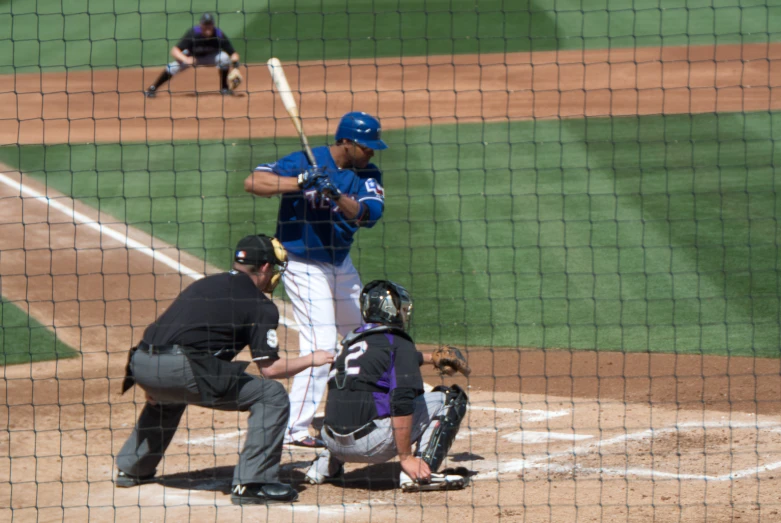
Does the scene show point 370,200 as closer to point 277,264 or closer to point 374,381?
point 277,264

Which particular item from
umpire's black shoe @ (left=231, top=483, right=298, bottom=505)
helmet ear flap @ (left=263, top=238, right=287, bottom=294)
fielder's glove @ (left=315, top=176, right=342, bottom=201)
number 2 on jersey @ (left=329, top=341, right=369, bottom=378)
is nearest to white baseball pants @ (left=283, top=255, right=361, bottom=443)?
fielder's glove @ (left=315, top=176, right=342, bottom=201)

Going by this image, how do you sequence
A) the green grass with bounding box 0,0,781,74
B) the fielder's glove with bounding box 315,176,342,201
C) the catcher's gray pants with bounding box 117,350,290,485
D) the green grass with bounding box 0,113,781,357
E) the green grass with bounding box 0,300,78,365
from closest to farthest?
1. the catcher's gray pants with bounding box 117,350,290,485
2. the fielder's glove with bounding box 315,176,342,201
3. the green grass with bounding box 0,300,78,365
4. the green grass with bounding box 0,113,781,357
5. the green grass with bounding box 0,0,781,74

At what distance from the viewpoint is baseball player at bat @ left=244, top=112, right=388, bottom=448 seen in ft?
20.4

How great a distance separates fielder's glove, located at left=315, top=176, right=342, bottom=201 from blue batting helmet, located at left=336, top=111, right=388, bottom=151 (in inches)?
13.9

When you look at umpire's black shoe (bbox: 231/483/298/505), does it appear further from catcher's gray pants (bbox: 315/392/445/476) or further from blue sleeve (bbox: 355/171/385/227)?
blue sleeve (bbox: 355/171/385/227)

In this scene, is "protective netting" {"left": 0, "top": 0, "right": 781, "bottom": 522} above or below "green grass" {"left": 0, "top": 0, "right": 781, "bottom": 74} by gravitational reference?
below

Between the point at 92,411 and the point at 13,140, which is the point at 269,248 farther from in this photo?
the point at 13,140

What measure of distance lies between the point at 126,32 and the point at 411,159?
13.2m

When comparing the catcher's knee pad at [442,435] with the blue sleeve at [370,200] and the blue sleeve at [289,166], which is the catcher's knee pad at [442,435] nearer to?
the blue sleeve at [370,200]

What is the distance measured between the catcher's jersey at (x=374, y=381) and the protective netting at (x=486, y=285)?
47cm

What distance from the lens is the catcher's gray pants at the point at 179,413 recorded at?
211 inches

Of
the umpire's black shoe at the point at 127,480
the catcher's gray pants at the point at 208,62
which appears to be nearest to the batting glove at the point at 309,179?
the umpire's black shoe at the point at 127,480

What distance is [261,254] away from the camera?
5578 millimetres

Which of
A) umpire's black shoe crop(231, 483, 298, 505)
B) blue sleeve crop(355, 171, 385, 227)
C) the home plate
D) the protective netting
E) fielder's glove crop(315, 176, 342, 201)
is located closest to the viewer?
umpire's black shoe crop(231, 483, 298, 505)
